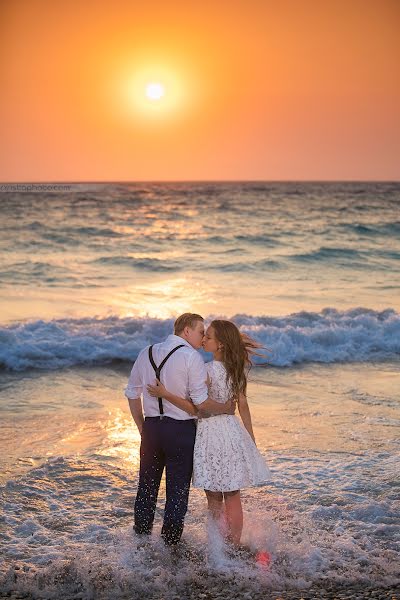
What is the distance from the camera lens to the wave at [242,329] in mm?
13961

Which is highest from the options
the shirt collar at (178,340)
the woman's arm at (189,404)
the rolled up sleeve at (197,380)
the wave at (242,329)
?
the shirt collar at (178,340)

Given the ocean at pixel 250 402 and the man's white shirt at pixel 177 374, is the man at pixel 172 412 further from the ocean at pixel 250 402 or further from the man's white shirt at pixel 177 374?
the ocean at pixel 250 402

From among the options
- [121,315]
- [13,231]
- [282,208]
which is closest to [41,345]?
[121,315]

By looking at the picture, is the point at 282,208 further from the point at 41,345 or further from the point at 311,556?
the point at 311,556

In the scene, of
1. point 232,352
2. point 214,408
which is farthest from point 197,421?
point 232,352

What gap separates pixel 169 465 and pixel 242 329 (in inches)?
441

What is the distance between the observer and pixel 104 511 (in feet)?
21.7

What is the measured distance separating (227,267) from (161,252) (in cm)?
450

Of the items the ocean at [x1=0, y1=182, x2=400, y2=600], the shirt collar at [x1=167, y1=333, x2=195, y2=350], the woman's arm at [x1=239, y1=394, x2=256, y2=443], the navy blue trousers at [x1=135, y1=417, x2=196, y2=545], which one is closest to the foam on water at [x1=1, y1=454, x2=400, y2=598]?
the ocean at [x1=0, y1=182, x2=400, y2=600]

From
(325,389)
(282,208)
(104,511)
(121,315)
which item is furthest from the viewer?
(282,208)

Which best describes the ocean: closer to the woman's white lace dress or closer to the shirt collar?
the woman's white lace dress

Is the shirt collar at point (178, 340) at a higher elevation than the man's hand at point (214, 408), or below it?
higher

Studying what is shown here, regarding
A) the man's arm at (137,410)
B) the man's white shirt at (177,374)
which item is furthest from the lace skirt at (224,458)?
the man's arm at (137,410)

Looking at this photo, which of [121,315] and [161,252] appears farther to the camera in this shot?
[161,252]
